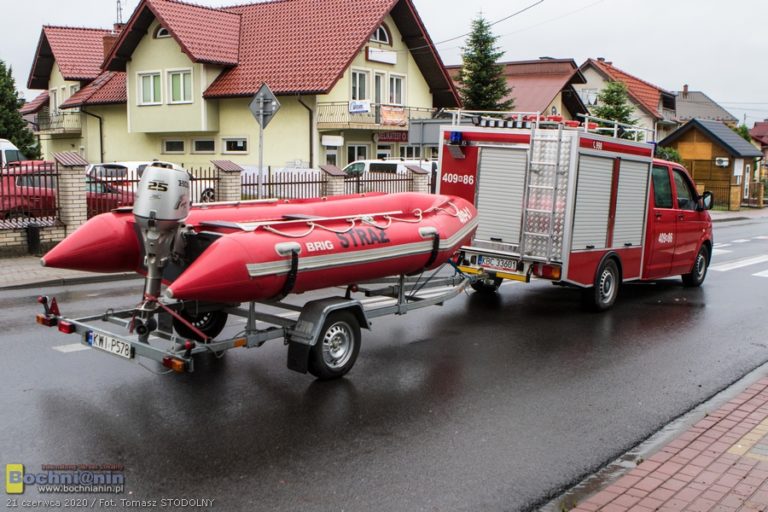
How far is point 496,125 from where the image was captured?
1077 cm

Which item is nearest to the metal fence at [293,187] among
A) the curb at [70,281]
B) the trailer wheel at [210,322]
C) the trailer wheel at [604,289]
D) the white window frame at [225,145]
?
the curb at [70,281]

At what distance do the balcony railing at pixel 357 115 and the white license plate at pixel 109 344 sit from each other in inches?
1093

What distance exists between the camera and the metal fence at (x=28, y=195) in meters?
15.2

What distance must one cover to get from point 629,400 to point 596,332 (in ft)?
9.11

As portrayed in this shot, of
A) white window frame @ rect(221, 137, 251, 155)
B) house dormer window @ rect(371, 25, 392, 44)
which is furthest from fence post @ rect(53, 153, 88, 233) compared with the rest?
house dormer window @ rect(371, 25, 392, 44)

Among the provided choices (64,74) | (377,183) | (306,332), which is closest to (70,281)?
(306,332)

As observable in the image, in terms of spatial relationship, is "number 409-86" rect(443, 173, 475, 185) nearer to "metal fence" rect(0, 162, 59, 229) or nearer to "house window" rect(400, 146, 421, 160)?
"metal fence" rect(0, 162, 59, 229)

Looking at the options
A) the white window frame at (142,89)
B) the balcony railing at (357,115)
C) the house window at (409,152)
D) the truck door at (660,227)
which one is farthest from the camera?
the house window at (409,152)

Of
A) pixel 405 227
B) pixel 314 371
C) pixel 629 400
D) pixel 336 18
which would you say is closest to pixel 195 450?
pixel 314 371

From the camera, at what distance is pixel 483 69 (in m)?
40.6

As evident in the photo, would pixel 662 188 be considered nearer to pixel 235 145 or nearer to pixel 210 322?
pixel 210 322

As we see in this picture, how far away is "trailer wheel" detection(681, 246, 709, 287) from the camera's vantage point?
44.4ft

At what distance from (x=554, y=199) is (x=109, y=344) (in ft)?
19.5

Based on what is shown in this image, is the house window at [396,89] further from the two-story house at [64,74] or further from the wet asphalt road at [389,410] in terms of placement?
the wet asphalt road at [389,410]
